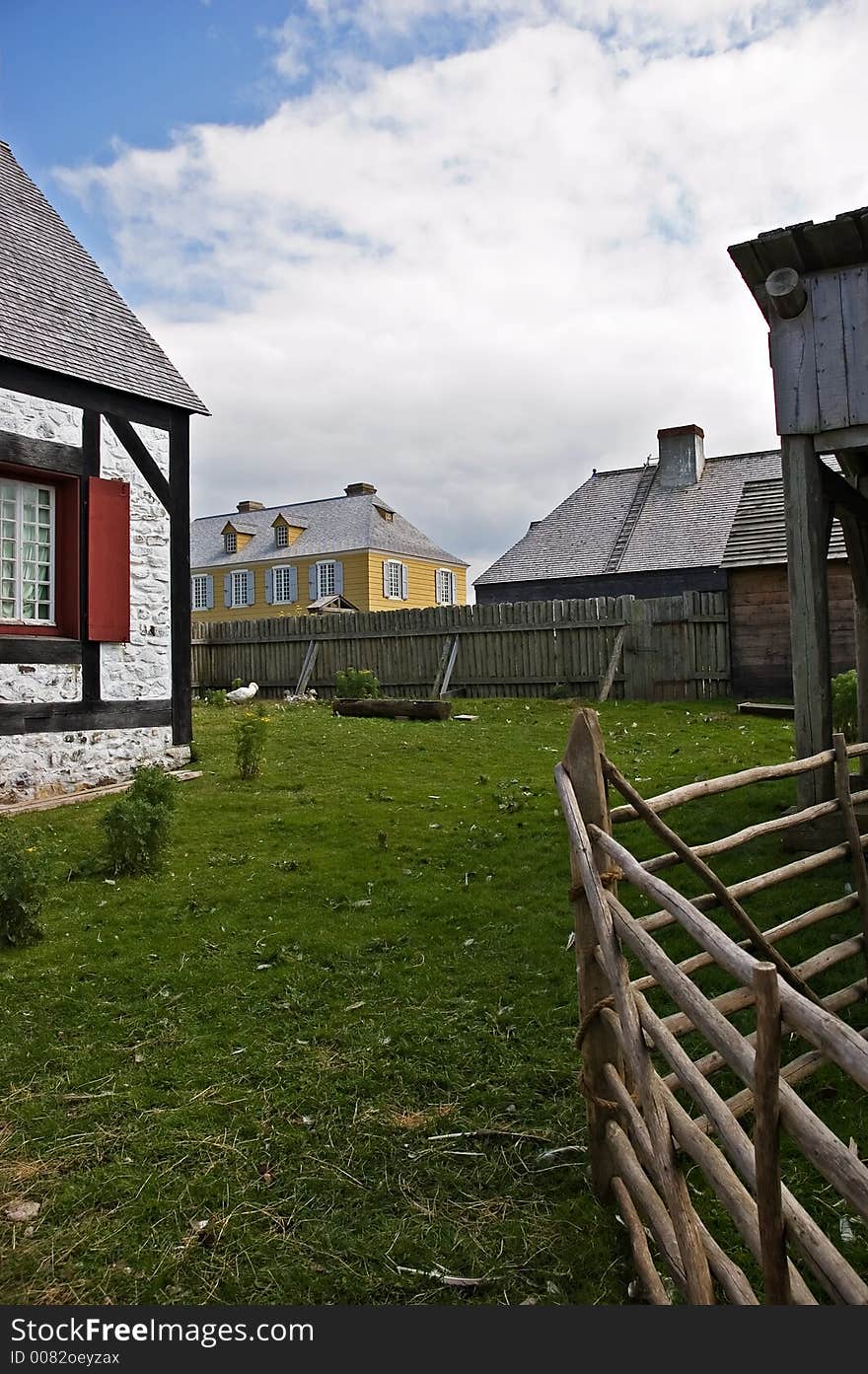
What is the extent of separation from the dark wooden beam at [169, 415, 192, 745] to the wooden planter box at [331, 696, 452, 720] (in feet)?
11.7

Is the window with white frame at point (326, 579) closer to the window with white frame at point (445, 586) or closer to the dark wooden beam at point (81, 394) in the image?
the window with white frame at point (445, 586)

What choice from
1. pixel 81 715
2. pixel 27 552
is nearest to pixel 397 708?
pixel 81 715

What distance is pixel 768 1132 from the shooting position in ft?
6.40

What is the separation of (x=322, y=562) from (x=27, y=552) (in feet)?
83.5

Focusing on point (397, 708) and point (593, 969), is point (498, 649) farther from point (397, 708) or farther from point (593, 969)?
point (593, 969)

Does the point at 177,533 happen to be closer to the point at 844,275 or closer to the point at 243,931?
the point at 243,931

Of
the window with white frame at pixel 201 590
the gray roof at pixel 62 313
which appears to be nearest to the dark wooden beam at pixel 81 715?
the gray roof at pixel 62 313

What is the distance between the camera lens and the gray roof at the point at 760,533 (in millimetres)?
15898

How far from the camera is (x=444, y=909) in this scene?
20.9 ft

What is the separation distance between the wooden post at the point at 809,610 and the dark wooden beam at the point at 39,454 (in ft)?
25.4

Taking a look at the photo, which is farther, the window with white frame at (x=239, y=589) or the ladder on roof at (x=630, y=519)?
the window with white frame at (x=239, y=589)

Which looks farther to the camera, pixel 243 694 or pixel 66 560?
pixel 243 694

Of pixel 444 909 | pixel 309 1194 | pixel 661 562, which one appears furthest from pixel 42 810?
pixel 661 562

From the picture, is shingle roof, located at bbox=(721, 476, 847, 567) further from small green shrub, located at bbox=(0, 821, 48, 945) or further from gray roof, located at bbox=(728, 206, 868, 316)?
small green shrub, located at bbox=(0, 821, 48, 945)
